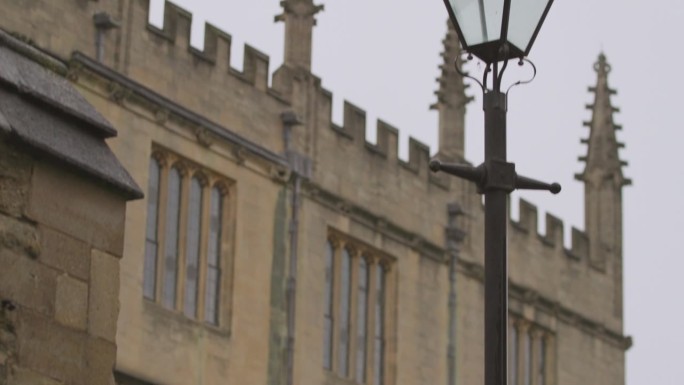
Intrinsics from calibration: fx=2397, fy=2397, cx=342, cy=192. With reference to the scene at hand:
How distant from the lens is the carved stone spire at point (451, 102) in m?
31.8

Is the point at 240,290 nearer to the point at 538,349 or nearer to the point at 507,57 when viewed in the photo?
the point at 538,349

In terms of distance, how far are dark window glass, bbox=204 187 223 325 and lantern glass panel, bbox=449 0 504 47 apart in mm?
17844

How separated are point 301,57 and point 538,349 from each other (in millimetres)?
6462

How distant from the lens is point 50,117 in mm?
9562

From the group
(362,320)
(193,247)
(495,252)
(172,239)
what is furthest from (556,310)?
(495,252)

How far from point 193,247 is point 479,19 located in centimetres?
1784

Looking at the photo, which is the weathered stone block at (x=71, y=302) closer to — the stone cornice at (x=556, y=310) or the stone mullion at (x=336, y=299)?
the stone mullion at (x=336, y=299)

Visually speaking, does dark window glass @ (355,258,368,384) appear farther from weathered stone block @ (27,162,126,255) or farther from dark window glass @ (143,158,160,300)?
weathered stone block @ (27,162,126,255)

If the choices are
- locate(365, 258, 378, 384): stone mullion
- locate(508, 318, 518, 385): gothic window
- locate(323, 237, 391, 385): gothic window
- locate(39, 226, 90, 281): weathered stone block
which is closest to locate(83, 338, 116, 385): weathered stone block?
locate(39, 226, 90, 281): weathered stone block

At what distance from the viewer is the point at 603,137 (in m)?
34.7

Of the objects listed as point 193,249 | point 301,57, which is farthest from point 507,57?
point 301,57

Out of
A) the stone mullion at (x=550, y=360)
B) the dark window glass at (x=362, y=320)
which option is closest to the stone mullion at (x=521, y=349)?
the stone mullion at (x=550, y=360)

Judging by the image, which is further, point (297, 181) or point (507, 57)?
point (297, 181)

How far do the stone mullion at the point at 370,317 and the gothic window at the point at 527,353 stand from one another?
2826 mm
